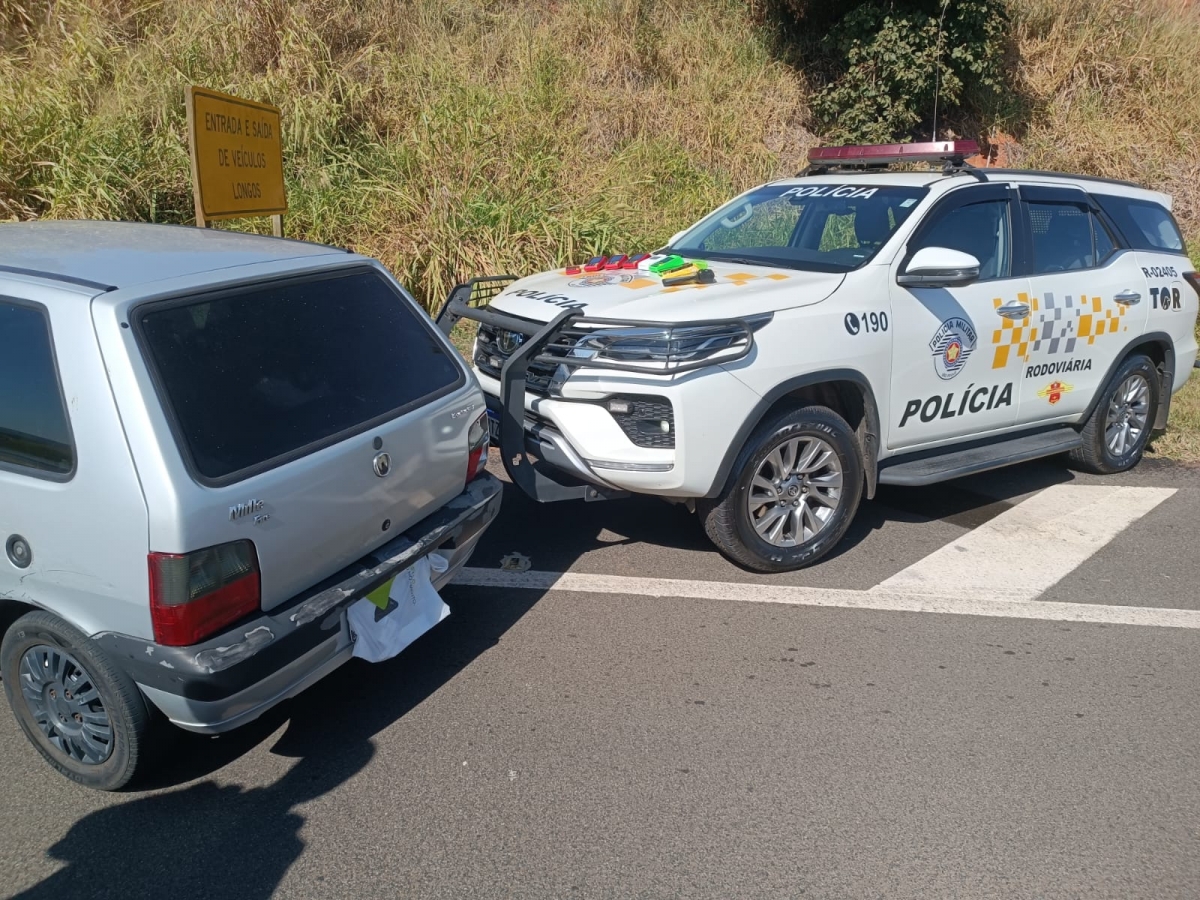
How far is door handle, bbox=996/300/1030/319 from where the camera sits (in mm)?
5582

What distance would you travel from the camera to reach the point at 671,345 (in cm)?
443

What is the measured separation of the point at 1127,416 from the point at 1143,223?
1274 millimetres

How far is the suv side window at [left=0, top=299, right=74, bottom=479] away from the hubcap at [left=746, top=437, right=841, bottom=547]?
9.53 feet

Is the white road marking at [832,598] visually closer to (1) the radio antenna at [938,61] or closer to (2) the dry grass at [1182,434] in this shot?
(2) the dry grass at [1182,434]

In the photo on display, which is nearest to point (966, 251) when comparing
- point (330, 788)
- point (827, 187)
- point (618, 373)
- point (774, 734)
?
point (827, 187)

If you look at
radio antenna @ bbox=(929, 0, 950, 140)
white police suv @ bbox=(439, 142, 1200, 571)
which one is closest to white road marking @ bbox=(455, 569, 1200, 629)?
white police suv @ bbox=(439, 142, 1200, 571)

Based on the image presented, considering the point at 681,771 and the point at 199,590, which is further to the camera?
the point at 681,771

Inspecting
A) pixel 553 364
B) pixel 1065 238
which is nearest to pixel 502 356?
pixel 553 364

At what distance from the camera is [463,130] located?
1103 centimetres

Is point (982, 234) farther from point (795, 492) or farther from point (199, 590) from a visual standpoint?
point (199, 590)

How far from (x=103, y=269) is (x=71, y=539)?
0.87m

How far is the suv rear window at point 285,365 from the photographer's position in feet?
9.86

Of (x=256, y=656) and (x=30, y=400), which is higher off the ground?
(x=30, y=400)

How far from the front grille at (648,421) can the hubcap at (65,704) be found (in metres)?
2.35
